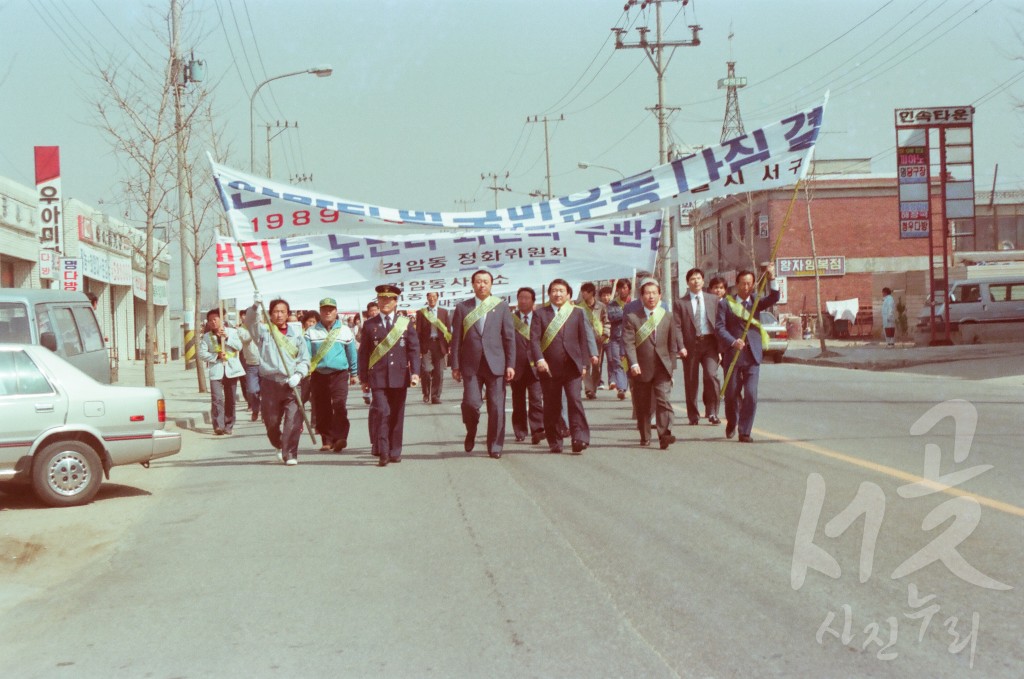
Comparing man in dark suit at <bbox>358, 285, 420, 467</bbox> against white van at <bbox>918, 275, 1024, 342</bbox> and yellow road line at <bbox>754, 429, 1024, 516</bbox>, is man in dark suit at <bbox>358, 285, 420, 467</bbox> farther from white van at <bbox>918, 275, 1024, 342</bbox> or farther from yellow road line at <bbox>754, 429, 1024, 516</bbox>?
white van at <bbox>918, 275, 1024, 342</bbox>

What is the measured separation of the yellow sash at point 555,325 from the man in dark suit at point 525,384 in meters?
0.22

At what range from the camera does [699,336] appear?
14859mm

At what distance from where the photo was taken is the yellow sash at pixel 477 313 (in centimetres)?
1247

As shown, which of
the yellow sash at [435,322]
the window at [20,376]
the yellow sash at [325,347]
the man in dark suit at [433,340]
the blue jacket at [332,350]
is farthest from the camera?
the man in dark suit at [433,340]

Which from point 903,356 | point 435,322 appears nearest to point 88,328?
point 435,322

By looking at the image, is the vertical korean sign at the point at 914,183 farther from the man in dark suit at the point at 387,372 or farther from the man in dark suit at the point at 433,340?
the man in dark suit at the point at 387,372

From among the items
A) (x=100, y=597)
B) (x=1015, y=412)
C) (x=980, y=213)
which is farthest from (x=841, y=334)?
(x=100, y=597)

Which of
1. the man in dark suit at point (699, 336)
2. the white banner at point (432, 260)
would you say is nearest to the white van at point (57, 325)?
the white banner at point (432, 260)

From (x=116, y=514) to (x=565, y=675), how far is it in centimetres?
615

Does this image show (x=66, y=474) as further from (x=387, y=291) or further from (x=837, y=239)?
(x=837, y=239)

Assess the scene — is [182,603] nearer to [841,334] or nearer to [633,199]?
[633,199]

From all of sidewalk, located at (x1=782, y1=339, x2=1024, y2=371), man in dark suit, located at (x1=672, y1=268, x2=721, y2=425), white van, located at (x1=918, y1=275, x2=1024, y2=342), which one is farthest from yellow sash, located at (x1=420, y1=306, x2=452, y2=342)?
white van, located at (x1=918, y1=275, x2=1024, y2=342)

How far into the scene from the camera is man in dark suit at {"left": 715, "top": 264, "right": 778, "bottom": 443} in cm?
1266

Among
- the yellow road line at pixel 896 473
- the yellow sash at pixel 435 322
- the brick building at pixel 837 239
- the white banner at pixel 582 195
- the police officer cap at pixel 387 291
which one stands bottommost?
the yellow road line at pixel 896 473
